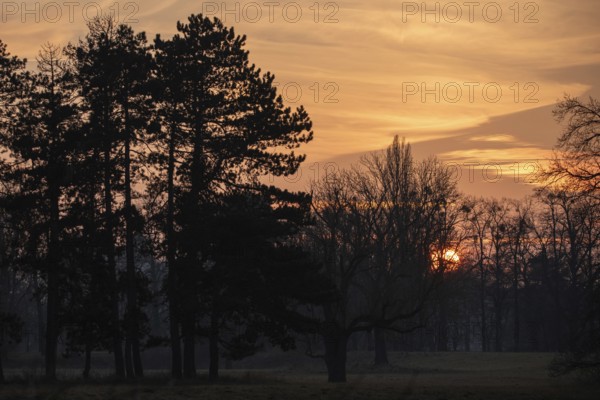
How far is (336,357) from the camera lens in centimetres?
4472

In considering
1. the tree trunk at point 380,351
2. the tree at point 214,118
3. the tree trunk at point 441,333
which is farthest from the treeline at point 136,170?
the tree trunk at point 441,333

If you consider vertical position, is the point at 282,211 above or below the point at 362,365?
above

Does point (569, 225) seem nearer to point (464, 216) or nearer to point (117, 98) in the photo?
point (464, 216)

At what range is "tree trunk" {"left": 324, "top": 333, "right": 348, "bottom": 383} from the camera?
44.3 meters

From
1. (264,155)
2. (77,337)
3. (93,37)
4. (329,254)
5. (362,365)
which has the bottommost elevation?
(362,365)

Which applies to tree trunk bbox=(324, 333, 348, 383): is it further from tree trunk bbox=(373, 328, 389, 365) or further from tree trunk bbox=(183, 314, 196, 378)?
tree trunk bbox=(373, 328, 389, 365)

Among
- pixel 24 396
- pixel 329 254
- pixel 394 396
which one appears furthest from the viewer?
pixel 329 254

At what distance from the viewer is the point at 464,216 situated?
289 ft

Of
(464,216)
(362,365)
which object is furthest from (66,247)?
(464,216)

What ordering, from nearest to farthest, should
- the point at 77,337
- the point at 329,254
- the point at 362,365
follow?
the point at 77,337 < the point at 329,254 < the point at 362,365

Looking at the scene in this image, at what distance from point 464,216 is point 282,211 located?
5142cm

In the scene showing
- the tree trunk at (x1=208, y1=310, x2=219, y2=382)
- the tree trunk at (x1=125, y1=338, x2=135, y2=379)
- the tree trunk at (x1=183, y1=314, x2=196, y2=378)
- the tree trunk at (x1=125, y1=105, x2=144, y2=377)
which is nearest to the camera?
the tree trunk at (x1=208, y1=310, x2=219, y2=382)

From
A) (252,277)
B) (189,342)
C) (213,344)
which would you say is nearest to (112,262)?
(189,342)

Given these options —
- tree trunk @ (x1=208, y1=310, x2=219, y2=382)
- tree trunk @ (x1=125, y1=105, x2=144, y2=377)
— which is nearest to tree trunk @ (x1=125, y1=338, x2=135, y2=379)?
tree trunk @ (x1=125, y1=105, x2=144, y2=377)
